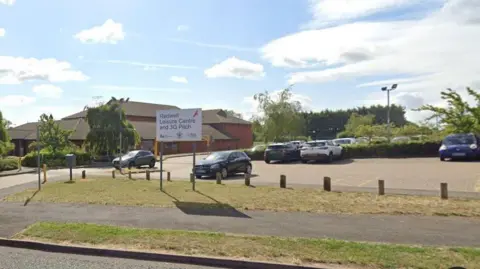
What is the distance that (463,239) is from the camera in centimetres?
705

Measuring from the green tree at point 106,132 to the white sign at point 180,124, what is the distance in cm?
2928

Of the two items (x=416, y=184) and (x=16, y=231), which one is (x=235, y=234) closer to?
(x=16, y=231)

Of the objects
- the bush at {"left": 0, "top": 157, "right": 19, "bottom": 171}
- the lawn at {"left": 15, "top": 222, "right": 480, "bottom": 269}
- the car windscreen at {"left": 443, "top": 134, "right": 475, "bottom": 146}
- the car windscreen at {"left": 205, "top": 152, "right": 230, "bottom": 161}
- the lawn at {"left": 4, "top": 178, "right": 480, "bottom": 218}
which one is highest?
the car windscreen at {"left": 443, "top": 134, "right": 475, "bottom": 146}

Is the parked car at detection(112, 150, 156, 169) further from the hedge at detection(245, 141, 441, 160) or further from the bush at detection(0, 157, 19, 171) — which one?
the hedge at detection(245, 141, 441, 160)

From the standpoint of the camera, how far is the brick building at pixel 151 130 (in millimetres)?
52469

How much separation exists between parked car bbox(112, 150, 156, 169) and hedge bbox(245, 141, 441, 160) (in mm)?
15108

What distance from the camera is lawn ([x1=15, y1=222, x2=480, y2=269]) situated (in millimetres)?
5762

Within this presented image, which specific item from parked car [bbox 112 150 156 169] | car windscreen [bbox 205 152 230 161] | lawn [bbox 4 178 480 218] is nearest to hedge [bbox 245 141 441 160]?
car windscreen [bbox 205 152 230 161]

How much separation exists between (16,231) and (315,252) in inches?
238

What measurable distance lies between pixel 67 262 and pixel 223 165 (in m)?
14.1

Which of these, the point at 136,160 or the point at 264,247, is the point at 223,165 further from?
the point at 264,247

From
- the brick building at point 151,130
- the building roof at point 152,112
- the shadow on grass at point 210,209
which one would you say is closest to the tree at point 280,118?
the brick building at point 151,130

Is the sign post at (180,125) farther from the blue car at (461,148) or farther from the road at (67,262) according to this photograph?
the blue car at (461,148)

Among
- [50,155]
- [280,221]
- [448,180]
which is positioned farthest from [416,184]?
[50,155]
